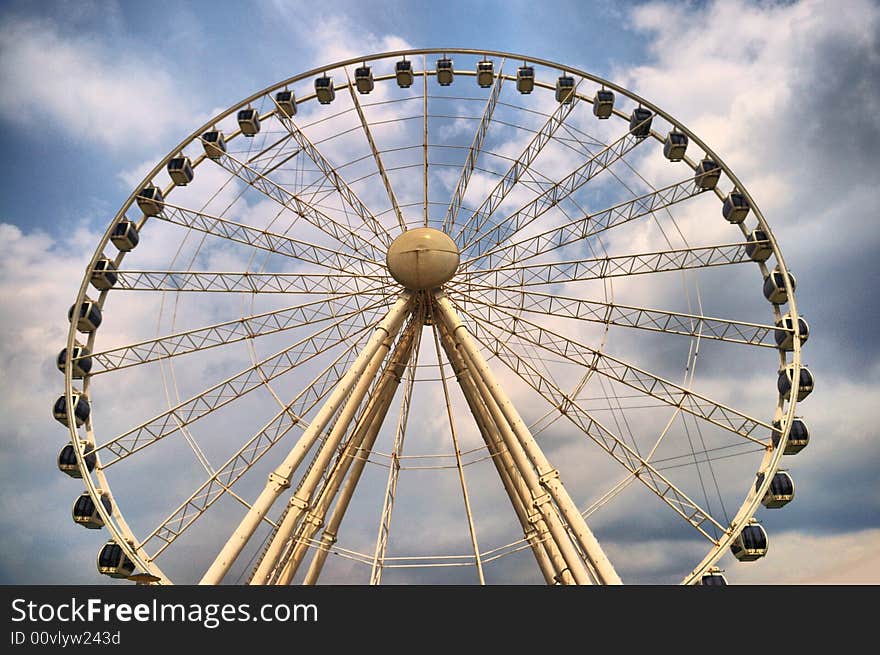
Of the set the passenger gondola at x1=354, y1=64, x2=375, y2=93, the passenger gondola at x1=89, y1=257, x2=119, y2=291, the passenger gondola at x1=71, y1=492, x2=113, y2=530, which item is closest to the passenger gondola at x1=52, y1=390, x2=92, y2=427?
the passenger gondola at x1=71, y1=492, x2=113, y2=530

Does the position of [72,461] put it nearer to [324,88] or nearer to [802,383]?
[324,88]

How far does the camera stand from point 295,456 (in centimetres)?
2034

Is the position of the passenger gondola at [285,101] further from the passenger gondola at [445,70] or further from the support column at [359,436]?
the support column at [359,436]

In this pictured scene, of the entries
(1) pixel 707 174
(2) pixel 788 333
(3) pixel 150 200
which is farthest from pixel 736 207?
(3) pixel 150 200

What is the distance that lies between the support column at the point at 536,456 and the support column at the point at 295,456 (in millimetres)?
1915

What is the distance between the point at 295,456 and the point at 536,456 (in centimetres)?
651

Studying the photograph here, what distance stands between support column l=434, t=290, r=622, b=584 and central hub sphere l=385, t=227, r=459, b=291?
0.95 meters

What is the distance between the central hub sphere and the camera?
900 inches

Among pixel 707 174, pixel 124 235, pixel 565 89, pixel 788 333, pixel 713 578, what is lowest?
pixel 713 578

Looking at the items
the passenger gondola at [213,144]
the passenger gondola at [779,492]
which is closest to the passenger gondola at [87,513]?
the passenger gondola at [213,144]

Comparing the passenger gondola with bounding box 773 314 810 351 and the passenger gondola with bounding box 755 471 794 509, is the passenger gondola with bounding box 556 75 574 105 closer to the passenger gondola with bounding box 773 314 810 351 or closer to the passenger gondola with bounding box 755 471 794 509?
the passenger gondola with bounding box 773 314 810 351
